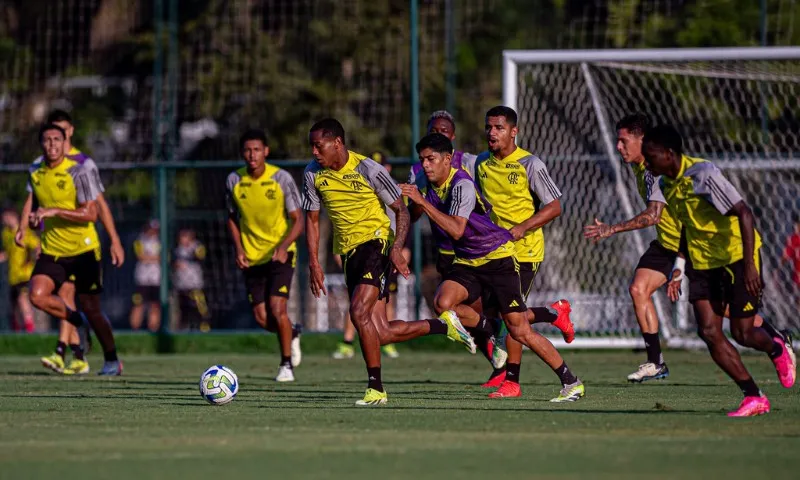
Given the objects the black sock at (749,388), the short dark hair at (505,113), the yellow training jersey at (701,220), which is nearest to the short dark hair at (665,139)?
the yellow training jersey at (701,220)

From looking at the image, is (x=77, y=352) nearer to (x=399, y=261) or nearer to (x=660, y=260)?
(x=399, y=261)

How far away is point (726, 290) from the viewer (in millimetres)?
9375

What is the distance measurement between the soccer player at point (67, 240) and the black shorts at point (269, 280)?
1.59 meters

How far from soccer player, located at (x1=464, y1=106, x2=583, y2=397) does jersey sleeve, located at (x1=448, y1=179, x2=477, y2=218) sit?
109 centimetres

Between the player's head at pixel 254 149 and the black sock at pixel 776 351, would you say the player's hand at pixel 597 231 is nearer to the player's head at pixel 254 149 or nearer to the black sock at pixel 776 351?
the black sock at pixel 776 351

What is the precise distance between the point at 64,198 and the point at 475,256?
5.49 metres

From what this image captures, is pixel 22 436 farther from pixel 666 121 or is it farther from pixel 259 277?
pixel 666 121

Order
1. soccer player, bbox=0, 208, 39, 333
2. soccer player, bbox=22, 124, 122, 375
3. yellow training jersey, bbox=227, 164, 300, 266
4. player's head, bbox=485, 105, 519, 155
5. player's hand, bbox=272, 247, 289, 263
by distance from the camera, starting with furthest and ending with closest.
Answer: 1. soccer player, bbox=0, 208, 39, 333
2. soccer player, bbox=22, 124, 122, 375
3. yellow training jersey, bbox=227, 164, 300, 266
4. player's hand, bbox=272, 247, 289, 263
5. player's head, bbox=485, 105, 519, 155

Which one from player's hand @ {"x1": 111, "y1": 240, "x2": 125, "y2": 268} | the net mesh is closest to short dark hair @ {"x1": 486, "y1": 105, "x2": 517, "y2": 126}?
player's hand @ {"x1": 111, "y1": 240, "x2": 125, "y2": 268}

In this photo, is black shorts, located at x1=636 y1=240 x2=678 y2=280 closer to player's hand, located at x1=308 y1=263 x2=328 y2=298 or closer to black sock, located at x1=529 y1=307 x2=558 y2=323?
black sock, located at x1=529 y1=307 x2=558 y2=323

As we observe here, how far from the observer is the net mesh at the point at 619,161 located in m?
18.7

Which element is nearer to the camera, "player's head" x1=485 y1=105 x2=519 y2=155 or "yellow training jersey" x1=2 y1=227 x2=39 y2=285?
"player's head" x1=485 y1=105 x2=519 y2=155

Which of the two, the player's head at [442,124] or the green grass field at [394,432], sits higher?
the player's head at [442,124]

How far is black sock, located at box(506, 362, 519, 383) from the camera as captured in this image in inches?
460
